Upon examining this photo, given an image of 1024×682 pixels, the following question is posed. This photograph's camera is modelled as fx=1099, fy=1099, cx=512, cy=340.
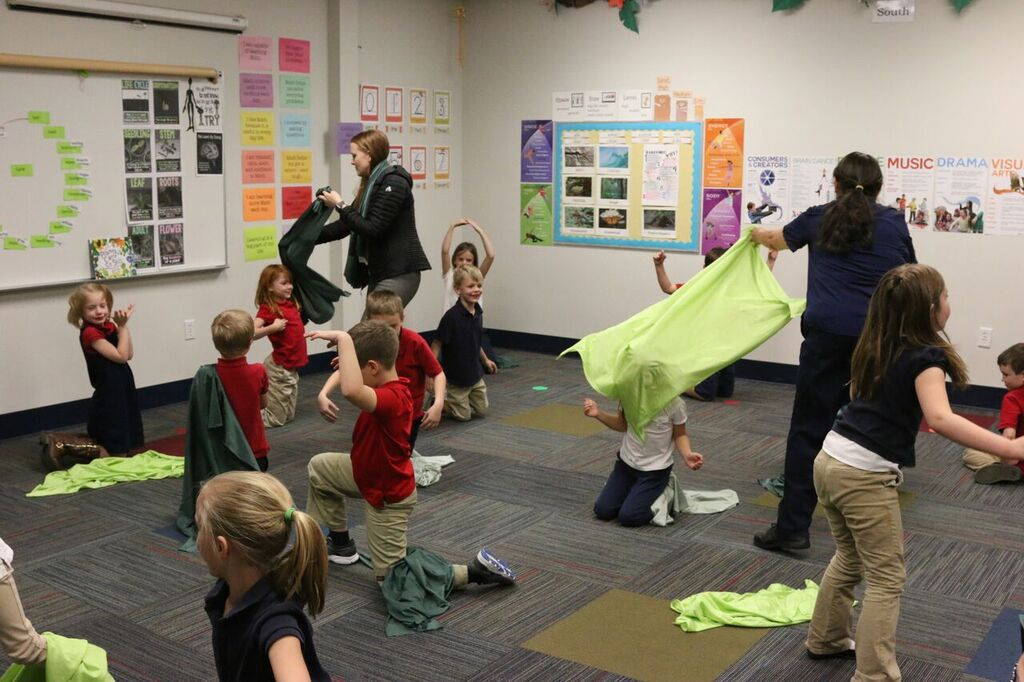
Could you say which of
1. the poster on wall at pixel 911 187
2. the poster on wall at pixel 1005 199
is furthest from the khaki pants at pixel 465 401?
the poster on wall at pixel 1005 199

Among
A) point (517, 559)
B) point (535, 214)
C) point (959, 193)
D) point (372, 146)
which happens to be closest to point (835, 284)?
point (517, 559)

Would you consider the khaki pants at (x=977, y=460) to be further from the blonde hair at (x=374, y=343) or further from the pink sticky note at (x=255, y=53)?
the pink sticky note at (x=255, y=53)

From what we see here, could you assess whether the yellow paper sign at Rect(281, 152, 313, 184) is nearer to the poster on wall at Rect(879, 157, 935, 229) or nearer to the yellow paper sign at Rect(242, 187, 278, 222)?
the yellow paper sign at Rect(242, 187, 278, 222)

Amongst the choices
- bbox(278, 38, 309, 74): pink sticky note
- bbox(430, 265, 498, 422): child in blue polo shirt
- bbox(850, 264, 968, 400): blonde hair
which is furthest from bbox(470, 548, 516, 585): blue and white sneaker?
bbox(278, 38, 309, 74): pink sticky note

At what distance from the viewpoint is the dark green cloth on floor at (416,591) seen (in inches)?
146

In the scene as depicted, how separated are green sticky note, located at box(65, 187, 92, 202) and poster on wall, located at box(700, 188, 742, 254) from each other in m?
4.07

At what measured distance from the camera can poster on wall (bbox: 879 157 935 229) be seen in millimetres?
6977

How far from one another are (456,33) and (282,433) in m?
3.95

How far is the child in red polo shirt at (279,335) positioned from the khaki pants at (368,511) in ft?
7.55

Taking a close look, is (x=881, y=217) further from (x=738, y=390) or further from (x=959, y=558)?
(x=738, y=390)

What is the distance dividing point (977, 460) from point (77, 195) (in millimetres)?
5055

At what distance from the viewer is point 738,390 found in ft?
24.4

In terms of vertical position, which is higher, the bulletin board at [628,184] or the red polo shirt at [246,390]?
the bulletin board at [628,184]

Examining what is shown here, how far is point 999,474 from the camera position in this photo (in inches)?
211
